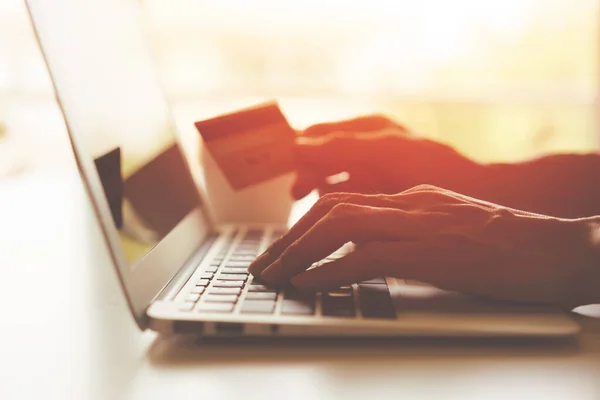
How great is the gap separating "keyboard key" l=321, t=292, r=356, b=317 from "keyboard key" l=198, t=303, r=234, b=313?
0.26ft

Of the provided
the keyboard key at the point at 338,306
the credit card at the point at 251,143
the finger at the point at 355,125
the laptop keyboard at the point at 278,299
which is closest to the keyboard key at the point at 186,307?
the laptop keyboard at the point at 278,299

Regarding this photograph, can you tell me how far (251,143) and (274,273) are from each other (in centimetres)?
30

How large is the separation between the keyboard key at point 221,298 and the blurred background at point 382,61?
44 cm

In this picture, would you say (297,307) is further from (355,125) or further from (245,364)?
(355,125)

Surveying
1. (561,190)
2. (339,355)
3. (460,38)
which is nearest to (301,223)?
(339,355)

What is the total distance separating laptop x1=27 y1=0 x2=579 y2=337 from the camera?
435mm

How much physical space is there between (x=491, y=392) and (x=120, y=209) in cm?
35

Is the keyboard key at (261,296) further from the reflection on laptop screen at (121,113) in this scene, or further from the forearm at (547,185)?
the forearm at (547,185)

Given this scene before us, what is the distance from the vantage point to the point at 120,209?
499mm

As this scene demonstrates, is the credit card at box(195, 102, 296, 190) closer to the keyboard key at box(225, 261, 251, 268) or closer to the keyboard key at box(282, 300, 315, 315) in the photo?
the keyboard key at box(225, 261, 251, 268)

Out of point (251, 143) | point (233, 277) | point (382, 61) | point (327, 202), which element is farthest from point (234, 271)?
point (382, 61)

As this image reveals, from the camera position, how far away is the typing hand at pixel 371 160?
759 millimetres

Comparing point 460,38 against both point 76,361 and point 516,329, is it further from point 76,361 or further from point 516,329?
point 76,361

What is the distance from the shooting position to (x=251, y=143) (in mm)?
750
